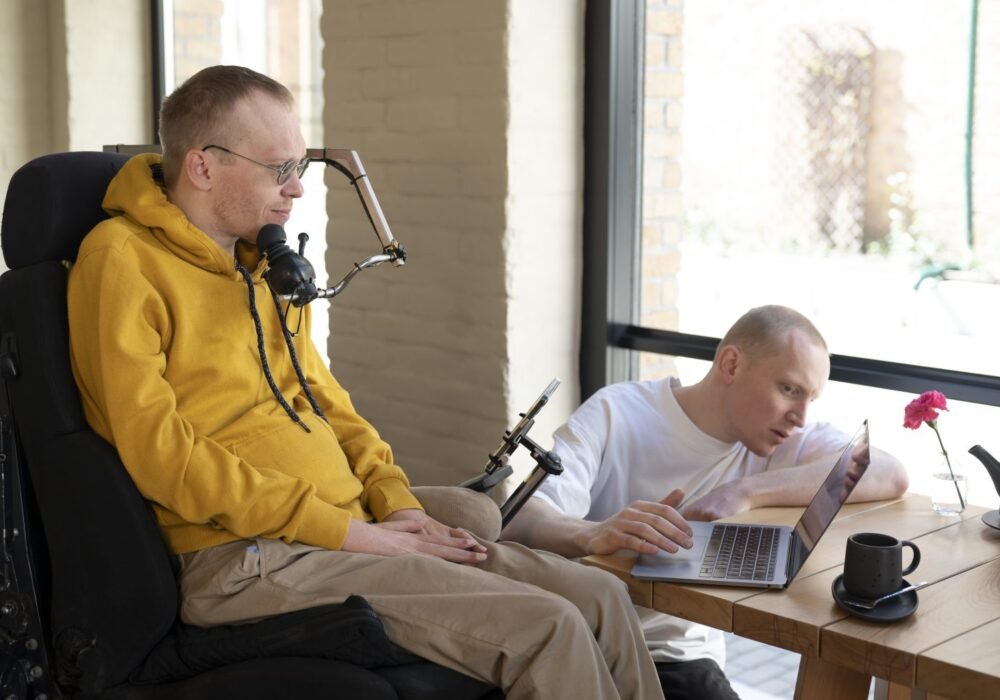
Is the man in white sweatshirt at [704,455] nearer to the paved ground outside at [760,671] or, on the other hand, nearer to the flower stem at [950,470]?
the flower stem at [950,470]

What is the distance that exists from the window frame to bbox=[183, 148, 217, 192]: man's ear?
1.26m

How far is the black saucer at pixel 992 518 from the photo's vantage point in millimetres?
2041

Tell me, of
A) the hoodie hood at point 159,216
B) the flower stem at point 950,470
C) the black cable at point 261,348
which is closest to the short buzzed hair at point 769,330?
the flower stem at point 950,470

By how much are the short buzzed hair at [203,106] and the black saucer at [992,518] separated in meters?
1.36

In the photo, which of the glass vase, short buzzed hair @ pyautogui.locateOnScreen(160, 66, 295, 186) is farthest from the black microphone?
the glass vase

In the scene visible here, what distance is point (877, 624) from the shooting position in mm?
1623

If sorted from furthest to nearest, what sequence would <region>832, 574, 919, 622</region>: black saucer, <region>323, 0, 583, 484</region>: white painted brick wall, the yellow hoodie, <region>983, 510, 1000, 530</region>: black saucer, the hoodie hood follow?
1. <region>323, 0, 583, 484</region>: white painted brick wall
2. <region>983, 510, 1000, 530</region>: black saucer
3. the hoodie hood
4. the yellow hoodie
5. <region>832, 574, 919, 622</region>: black saucer

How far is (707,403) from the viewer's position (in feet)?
7.80

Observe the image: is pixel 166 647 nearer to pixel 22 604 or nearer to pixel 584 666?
pixel 22 604

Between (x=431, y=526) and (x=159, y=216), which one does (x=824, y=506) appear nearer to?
(x=431, y=526)

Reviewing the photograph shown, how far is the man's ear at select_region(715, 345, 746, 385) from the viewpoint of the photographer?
2.31m

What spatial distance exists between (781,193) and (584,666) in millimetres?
1444

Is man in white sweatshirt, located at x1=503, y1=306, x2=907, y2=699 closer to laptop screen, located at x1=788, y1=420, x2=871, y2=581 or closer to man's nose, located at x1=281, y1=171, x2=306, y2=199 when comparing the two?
laptop screen, located at x1=788, y1=420, x2=871, y2=581

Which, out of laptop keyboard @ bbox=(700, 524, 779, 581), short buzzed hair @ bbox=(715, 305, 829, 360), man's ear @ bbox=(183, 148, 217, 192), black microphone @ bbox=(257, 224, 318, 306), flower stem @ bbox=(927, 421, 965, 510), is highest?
man's ear @ bbox=(183, 148, 217, 192)
